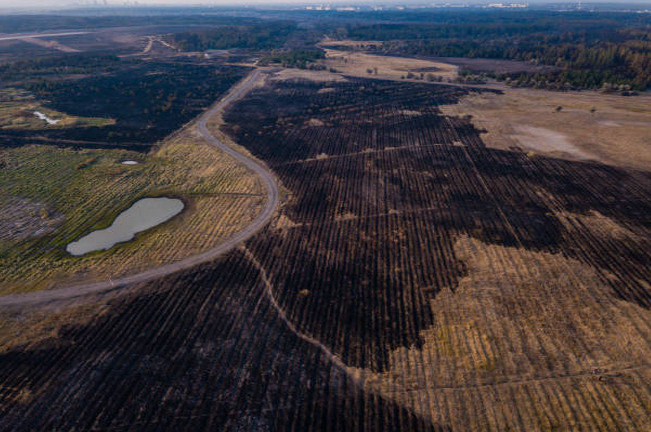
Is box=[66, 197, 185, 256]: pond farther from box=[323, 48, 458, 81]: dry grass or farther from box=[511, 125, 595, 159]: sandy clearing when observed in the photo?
box=[323, 48, 458, 81]: dry grass

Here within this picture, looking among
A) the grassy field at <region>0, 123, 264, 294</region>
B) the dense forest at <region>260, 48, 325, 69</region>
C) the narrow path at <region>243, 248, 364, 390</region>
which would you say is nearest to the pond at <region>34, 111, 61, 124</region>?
the grassy field at <region>0, 123, 264, 294</region>

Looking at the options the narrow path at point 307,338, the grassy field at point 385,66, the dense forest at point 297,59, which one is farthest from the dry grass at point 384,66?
the narrow path at point 307,338

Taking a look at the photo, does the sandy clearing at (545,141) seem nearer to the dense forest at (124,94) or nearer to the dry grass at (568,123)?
the dry grass at (568,123)

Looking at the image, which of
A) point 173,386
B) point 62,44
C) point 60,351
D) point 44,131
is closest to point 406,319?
point 173,386

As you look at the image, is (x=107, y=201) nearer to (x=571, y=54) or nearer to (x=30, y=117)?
(x=30, y=117)

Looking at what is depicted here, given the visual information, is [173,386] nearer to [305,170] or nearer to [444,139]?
[305,170]
